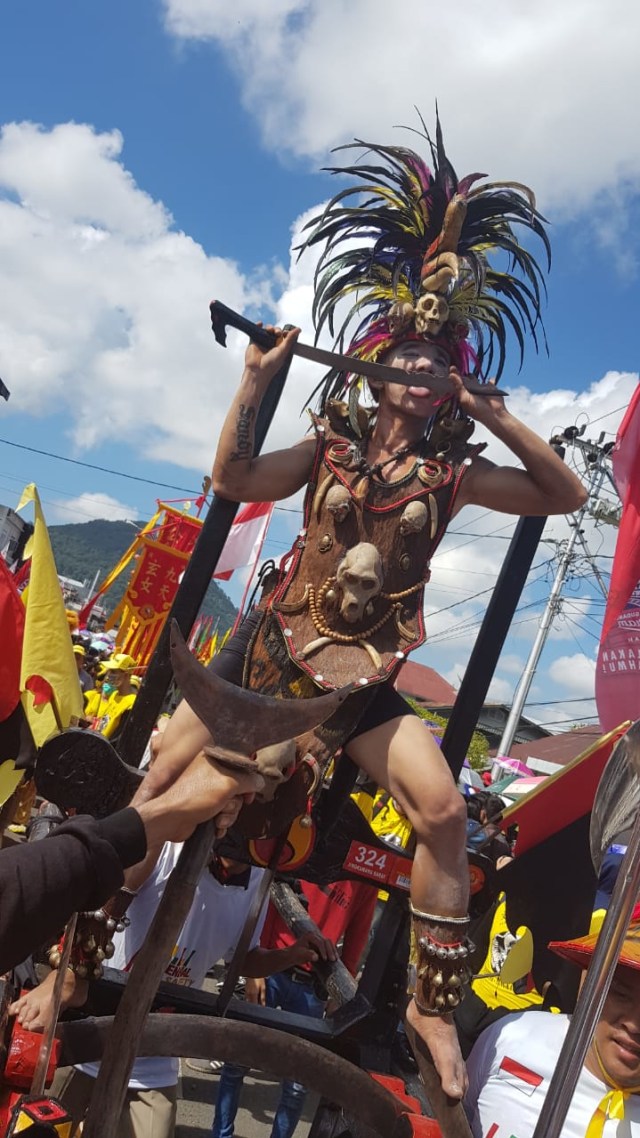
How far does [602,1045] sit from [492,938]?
7.35 ft

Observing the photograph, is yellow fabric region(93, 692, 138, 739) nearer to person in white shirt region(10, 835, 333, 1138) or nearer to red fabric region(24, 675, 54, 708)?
person in white shirt region(10, 835, 333, 1138)

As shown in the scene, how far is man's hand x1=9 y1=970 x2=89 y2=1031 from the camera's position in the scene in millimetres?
1988

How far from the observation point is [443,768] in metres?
2.25

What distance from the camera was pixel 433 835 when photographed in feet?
7.27

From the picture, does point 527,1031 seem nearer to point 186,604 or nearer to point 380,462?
point 186,604

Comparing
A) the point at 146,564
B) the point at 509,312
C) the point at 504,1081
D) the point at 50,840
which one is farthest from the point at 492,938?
the point at 146,564

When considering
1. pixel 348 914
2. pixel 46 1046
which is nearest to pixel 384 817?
pixel 348 914

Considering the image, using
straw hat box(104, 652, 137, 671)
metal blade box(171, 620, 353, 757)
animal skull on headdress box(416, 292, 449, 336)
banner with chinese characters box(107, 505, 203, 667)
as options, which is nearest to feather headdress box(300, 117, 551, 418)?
animal skull on headdress box(416, 292, 449, 336)

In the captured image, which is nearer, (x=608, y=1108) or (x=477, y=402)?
(x=608, y=1108)

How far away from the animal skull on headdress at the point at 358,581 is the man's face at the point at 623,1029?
1.23 metres

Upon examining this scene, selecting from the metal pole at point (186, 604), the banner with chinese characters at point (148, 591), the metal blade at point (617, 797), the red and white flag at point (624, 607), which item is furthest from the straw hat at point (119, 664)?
the metal blade at point (617, 797)

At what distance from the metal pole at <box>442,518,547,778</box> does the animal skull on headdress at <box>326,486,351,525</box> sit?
66cm

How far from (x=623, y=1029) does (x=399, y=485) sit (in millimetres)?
1693

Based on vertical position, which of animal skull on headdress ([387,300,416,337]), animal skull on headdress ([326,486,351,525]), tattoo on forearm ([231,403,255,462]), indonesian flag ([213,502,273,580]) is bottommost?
animal skull on headdress ([326,486,351,525])
